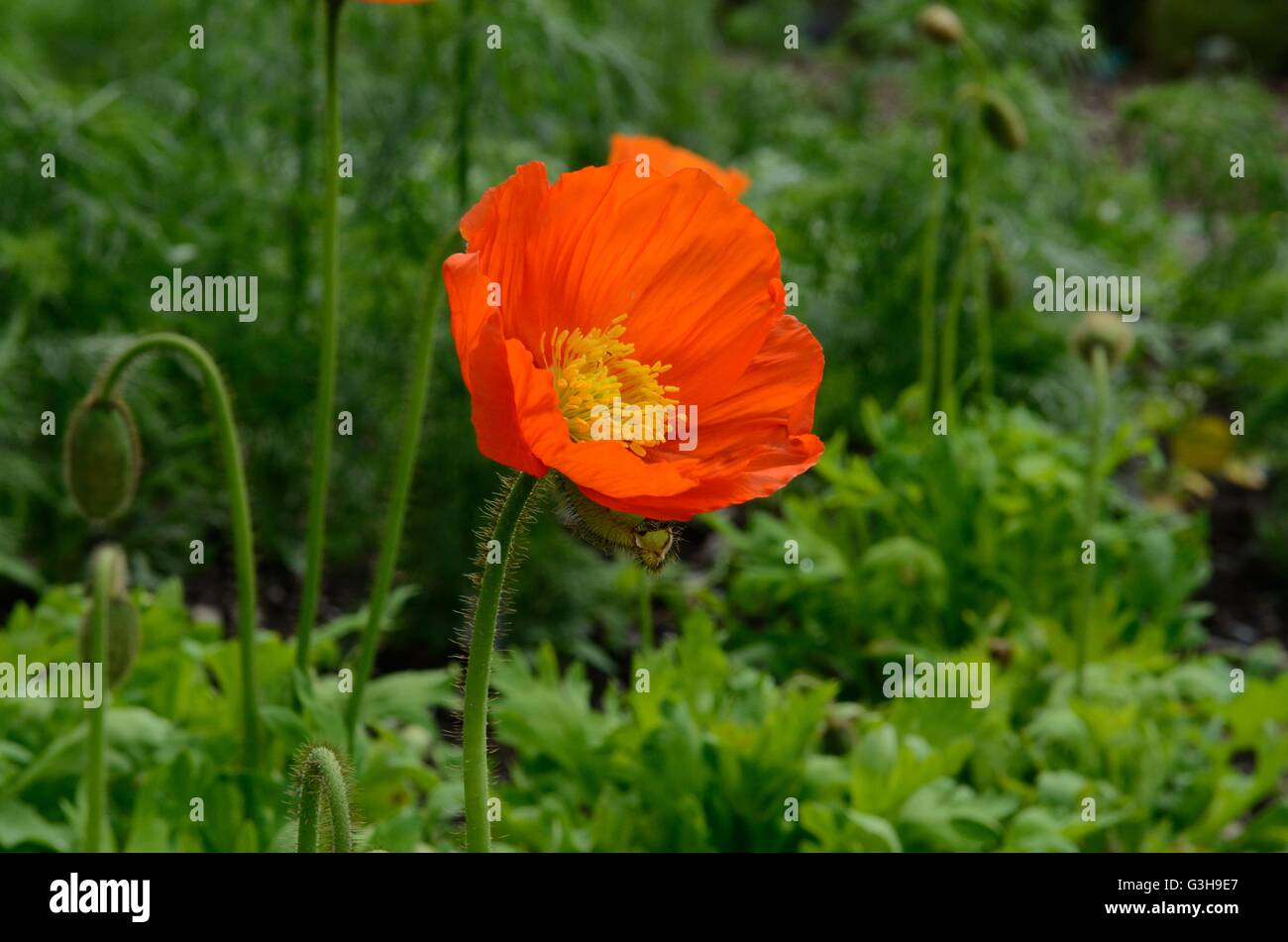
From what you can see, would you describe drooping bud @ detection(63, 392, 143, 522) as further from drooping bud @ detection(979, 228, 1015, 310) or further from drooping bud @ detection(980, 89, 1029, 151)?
drooping bud @ detection(979, 228, 1015, 310)

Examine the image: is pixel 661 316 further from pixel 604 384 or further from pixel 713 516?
pixel 713 516

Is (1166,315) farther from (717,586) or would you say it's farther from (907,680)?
(907,680)

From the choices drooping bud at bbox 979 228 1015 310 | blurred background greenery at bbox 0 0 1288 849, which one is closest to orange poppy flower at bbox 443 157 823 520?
blurred background greenery at bbox 0 0 1288 849

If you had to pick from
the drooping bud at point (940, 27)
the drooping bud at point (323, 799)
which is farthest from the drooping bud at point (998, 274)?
the drooping bud at point (323, 799)

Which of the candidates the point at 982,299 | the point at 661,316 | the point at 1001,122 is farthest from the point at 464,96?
the point at 661,316

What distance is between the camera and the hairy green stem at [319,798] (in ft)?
3.83

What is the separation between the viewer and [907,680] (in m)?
2.83

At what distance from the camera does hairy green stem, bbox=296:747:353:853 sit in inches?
46.0

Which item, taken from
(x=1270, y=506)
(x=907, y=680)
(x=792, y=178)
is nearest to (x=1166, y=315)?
(x=1270, y=506)

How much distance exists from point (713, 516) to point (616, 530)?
82.8 inches

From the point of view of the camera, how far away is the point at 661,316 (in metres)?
1.21

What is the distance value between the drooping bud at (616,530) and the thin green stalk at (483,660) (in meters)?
0.04

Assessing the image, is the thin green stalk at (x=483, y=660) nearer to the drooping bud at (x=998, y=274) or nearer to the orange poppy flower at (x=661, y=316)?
the orange poppy flower at (x=661, y=316)

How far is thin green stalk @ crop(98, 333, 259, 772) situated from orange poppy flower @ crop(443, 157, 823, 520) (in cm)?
61
